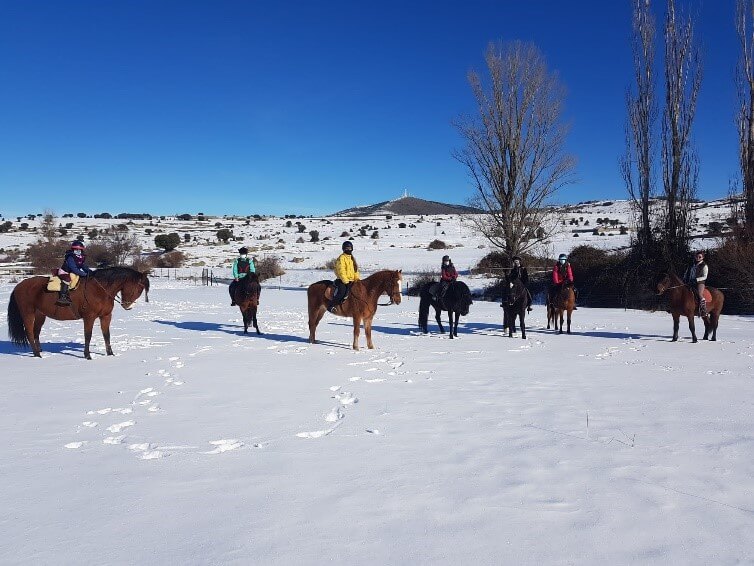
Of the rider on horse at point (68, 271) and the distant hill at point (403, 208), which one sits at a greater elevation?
the distant hill at point (403, 208)

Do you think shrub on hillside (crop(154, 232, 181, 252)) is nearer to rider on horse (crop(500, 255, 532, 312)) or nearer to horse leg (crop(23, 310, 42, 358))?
horse leg (crop(23, 310, 42, 358))

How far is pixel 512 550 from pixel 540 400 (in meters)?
3.48

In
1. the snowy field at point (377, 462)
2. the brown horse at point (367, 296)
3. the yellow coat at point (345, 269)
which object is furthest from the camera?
the yellow coat at point (345, 269)

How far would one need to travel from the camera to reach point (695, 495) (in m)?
3.31

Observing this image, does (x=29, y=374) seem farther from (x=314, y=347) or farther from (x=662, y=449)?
(x=662, y=449)

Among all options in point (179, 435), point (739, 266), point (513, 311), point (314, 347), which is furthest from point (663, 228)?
point (179, 435)

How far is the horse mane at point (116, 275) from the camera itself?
31.1ft

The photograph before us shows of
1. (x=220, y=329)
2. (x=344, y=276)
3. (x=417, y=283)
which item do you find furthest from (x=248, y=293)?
(x=417, y=283)

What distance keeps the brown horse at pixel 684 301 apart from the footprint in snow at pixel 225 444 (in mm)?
10481

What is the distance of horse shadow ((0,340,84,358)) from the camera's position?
380 inches

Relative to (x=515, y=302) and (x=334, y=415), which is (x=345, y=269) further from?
(x=334, y=415)

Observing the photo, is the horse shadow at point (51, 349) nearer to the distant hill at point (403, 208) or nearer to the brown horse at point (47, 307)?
the brown horse at point (47, 307)

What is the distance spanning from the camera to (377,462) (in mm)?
3982

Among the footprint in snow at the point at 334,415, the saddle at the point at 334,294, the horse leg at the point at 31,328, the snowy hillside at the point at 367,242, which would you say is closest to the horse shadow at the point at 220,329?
the saddle at the point at 334,294
